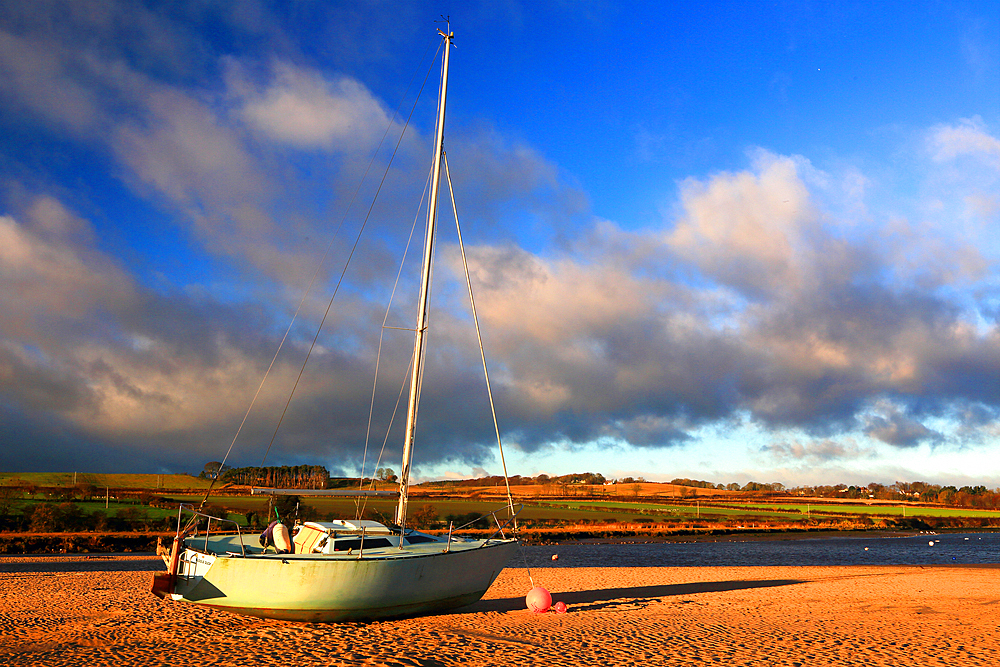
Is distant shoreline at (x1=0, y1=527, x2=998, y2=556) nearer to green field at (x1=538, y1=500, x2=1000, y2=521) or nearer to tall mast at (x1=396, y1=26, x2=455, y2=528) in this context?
green field at (x1=538, y1=500, x2=1000, y2=521)

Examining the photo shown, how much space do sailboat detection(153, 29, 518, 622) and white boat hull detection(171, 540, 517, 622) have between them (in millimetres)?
23

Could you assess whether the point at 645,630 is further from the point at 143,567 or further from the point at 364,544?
Result: the point at 143,567

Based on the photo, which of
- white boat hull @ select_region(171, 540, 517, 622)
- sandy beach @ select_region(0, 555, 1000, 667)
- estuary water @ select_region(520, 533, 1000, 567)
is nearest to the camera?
sandy beach @ select_region(0, 555, 1000, 667)

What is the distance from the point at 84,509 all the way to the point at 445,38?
61.8 metres

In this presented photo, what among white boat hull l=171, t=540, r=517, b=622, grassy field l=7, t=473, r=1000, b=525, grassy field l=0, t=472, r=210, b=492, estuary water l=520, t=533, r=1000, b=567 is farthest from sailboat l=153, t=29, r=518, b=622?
grassy field l=0, t=472, r=210, b=492

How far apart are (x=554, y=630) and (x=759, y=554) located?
41344 millimetres

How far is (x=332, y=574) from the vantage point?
51.2 ft

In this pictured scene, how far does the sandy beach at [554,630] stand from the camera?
14.3 meters

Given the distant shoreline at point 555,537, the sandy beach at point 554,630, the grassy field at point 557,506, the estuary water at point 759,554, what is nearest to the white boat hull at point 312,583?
the sandy beach at point 554,630

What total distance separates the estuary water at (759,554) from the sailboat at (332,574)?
77.2 ft

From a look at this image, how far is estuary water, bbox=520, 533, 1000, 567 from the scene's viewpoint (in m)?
44.0

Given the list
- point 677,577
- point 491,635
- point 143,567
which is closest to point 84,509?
point 143,567

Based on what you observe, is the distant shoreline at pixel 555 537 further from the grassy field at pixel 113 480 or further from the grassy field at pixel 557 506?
the grassy field at pixel 113 480

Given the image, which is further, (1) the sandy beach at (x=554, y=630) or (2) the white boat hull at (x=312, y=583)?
(2) the white boat hull at (x=312, y=583)
